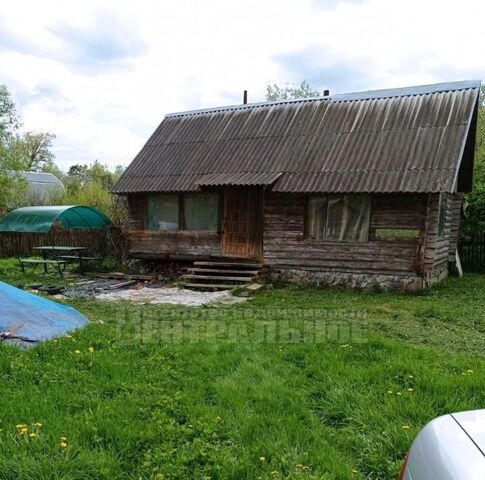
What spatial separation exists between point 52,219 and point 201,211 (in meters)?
5.20

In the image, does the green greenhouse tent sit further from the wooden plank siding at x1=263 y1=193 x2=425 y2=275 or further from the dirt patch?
the wooden plank siding at x1=263 y1=193 x2=425 y2=275

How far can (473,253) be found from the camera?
1467 cm

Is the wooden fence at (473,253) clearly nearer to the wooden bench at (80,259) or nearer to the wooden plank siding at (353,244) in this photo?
the wooden plank siding at (353,244)

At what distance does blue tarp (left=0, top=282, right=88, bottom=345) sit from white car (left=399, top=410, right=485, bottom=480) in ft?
14.6

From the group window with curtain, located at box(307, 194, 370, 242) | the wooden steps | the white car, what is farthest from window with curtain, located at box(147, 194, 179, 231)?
the white car

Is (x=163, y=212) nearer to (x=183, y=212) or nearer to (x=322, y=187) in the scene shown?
(x=183, y=212)

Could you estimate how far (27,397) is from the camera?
147 inches

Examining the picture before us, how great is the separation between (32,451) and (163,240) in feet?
34.4

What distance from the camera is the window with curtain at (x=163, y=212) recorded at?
13281mm

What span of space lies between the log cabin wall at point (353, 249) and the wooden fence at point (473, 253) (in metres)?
5.34

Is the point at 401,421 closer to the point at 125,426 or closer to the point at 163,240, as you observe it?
the point at 125,426

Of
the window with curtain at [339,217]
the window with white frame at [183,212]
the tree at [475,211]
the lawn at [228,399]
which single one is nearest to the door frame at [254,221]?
the window with white frame at [183,212]

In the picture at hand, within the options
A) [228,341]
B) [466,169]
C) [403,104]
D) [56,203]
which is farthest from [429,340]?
[56,203]

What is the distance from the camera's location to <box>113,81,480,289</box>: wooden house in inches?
413
